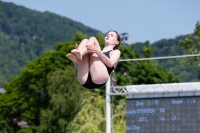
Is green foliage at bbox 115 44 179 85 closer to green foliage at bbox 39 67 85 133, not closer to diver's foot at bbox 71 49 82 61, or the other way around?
green foliage at bbox 39 67 85 133

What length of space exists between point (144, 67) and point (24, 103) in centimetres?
798

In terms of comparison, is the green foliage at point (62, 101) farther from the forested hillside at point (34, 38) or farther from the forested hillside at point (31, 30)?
the forested hillside at point (31, 30)

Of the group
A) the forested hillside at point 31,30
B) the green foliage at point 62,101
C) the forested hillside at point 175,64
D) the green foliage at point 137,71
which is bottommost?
the green foliage at point 62,101

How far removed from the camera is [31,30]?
503 ft

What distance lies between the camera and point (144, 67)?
42.7m

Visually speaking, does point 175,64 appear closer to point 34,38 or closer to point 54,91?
point 54,91

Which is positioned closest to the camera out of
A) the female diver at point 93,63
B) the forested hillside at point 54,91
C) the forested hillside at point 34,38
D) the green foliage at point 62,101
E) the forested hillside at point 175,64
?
the female diver at point 93,63

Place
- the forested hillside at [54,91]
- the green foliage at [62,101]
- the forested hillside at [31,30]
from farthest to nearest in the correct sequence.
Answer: the forested hillside at [31,30] → the forested hillside at [54,91] → the green foliage at [62,101]

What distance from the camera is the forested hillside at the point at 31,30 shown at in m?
128

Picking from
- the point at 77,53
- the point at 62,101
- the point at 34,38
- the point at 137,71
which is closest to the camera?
the point at 77,53

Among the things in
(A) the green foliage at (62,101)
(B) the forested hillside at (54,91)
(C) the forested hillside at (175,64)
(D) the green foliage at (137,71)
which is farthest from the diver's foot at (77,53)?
(C) the forested hillside at (175,64)

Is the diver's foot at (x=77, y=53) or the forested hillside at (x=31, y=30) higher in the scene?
the forested hillside at (x=31, y=30)

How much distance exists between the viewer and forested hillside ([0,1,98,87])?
127688 millimetres

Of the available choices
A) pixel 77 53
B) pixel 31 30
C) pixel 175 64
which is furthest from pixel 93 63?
pixel 31 30
